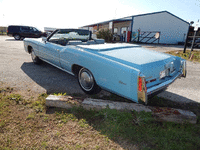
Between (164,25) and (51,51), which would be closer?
(51,51)

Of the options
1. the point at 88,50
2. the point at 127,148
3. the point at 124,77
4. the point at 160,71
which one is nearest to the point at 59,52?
the point at 88,50

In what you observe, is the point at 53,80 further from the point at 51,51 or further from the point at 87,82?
the point at 87,82

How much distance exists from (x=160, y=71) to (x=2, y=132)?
2786mm

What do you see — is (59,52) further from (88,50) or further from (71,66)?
(88,50)

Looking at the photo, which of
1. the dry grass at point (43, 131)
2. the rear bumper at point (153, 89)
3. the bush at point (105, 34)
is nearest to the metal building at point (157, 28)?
the bush at point (105, 34)

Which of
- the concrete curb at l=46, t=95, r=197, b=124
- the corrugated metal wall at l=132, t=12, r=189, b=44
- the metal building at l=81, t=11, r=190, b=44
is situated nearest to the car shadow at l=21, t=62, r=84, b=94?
the concrete curb at l=46, t=95, r=197, b=124

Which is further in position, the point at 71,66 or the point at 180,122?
the point at 71,66

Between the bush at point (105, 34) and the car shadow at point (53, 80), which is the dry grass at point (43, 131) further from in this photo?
the bush at point (105, 34)

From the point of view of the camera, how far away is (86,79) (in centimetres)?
319

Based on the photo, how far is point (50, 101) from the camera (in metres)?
2.77

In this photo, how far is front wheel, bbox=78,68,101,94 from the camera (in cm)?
310

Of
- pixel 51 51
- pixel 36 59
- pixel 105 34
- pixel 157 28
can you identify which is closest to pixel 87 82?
pixel 51 51

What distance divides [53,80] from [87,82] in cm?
157

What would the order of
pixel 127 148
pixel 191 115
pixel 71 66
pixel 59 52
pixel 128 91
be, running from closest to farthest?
pixel 127 148 < pixel 128 91 < pixel 191 115 < pixel 71 66 < pixel 59 52
